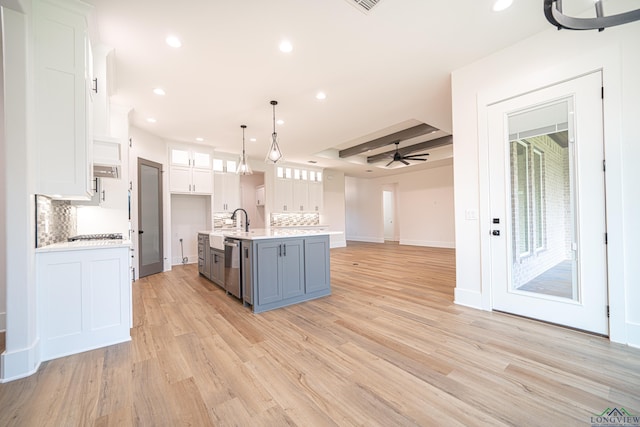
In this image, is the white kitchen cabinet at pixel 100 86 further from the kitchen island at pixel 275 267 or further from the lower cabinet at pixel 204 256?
the lower cabinet at pixel 204 256

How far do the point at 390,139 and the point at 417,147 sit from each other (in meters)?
1.16

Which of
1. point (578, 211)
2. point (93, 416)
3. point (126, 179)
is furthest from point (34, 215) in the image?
point (578, 211)

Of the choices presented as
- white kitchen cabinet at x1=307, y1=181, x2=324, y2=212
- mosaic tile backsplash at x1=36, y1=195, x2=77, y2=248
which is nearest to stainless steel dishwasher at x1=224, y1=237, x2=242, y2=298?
mosaic tile backsplash at x1=36, y1=195, x2=77, y2=248

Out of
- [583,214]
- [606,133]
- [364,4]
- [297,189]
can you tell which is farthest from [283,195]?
[606,133]

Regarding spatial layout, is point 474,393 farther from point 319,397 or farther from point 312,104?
point 312,104

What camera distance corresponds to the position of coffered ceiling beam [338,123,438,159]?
5573 millimetres

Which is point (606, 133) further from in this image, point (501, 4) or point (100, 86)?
point (100, 86)

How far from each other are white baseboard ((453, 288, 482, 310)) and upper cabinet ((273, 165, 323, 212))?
18.5 ft

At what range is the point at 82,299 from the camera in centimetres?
214

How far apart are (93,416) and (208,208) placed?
5.46 meters

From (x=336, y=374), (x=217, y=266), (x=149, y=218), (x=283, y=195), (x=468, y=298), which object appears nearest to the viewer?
(x=336, y=374)

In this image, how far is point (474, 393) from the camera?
61.6 inches

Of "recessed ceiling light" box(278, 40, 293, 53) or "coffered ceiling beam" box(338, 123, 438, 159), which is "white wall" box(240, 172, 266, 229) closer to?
"coffered ceiling beam" box(338, 123, 438, 159)

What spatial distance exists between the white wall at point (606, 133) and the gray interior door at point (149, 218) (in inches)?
212
